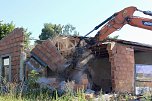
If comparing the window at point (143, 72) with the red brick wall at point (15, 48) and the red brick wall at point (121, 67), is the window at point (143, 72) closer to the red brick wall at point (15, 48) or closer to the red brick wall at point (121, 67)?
the red brick wall at point (121, 67)

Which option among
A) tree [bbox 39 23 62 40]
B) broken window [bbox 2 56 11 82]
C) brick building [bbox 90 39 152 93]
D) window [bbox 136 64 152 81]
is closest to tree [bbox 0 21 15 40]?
broken window [bbox 2 56 11 82]

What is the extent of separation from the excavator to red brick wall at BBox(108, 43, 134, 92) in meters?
0.80

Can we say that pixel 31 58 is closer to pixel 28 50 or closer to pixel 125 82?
pixel 28 50

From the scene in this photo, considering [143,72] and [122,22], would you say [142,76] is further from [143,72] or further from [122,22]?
[122,22]

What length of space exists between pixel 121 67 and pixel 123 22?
6.93ft

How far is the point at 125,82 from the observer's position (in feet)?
53.6

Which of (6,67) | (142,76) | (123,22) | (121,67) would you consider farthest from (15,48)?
(142,76)

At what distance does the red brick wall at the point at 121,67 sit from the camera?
15987 millimetres

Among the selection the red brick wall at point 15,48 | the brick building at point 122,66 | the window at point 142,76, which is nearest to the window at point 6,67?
the red brick wall at point 15,48

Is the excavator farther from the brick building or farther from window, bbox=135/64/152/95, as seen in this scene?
window, bbox=135/64/152/95

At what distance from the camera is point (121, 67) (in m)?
16.4

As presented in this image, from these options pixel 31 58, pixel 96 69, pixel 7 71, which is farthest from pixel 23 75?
pixel 96 69

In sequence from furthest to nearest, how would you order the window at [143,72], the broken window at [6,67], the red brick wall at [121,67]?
the broken window at [6,67]
the window at [143,72]
the red brick wall at [121,67]

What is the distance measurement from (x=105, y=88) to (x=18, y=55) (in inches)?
191
